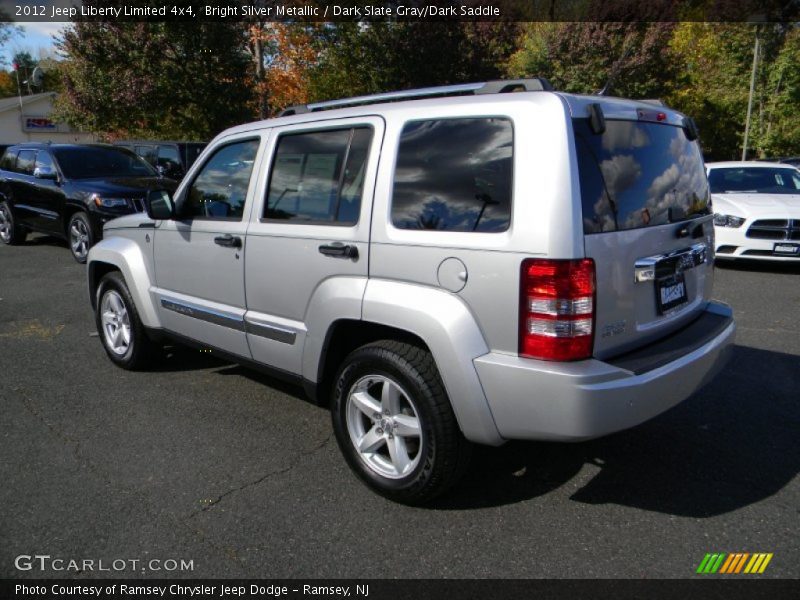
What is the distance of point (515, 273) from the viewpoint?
263cm

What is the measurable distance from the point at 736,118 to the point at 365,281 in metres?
32.3

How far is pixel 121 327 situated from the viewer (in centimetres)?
510

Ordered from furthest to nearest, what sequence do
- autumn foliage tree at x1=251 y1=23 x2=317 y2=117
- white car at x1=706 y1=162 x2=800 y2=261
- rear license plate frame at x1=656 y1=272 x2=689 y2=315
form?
autumn foliage tree at x1=251 y1=23 x2=317 y2=117, white car at x1=706 y1=162 x2=800 y2=261, rear license plate frame at x1=656 y1=272 x2=689 y2=315

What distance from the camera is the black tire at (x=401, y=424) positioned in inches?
115

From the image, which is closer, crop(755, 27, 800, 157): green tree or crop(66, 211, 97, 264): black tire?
crop(66, 211, 97, 264): black tire

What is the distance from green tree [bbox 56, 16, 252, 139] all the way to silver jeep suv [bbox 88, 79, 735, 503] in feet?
52.8

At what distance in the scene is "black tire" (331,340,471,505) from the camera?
2.91 m

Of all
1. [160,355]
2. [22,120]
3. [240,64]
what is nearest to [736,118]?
[240,64]

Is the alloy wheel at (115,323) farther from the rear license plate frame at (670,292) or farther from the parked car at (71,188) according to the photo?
the parked car at (71,188)

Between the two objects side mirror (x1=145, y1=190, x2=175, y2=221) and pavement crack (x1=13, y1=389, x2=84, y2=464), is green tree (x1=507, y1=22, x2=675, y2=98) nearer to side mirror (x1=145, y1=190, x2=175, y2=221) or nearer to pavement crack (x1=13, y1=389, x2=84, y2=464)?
side mirror (x1=145, y1=190, x2=175, y2=221)

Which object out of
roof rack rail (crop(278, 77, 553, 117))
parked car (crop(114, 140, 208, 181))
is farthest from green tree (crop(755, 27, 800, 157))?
roof rack rail (crop(278, 77, 553, 117))

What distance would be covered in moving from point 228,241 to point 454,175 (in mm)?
1623

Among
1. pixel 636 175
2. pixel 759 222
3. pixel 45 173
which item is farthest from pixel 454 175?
pixel 45 173

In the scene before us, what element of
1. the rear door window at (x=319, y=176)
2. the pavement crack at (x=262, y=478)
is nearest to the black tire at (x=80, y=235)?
the rear door window at (x=319, y=176)
